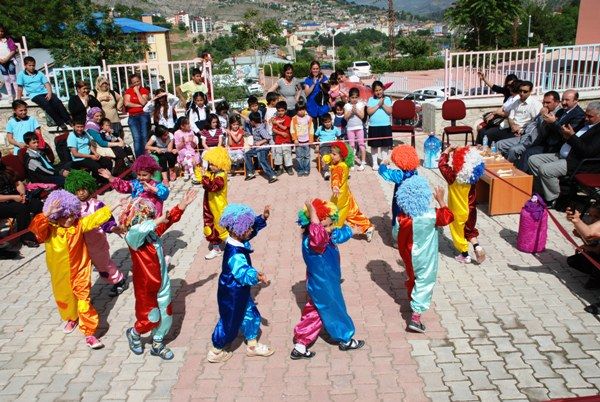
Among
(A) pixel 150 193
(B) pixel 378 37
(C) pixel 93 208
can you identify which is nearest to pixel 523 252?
(A) pixel 150 193

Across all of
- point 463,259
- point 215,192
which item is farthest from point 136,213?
point 463,259

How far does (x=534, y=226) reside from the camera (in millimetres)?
7223

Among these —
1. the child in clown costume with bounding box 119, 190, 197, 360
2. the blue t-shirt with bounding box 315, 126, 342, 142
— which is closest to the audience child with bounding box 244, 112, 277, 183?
the blue t-shirt with bounding box 315, 126, 342, 142

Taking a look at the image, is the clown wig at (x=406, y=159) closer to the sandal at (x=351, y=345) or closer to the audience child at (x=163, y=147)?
the sandal at (x=351, y=345)

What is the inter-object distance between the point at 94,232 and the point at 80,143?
4.35m

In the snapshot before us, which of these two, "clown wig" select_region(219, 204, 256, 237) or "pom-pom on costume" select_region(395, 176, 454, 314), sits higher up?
"clown wig" select_region(219, 204, 256, 237)

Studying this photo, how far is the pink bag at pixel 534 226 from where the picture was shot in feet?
23.5

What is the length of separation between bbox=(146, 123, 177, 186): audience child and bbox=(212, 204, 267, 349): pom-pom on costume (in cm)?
630

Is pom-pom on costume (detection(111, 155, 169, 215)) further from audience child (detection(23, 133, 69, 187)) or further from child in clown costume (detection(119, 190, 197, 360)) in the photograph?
audience child (detection(23, 133, 69, 187))

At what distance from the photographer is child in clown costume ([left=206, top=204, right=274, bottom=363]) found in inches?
191

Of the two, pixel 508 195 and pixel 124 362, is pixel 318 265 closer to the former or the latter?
pixel 124 362

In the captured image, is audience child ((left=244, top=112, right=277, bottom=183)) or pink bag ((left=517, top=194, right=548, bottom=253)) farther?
audience child ((left=244, top=112, right=277, bottom=183))

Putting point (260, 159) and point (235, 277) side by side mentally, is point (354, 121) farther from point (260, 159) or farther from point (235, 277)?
point (235, 277)

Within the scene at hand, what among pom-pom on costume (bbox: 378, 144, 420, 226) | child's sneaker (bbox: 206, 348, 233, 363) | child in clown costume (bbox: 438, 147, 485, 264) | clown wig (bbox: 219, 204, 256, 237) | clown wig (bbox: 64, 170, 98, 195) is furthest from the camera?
child in clown costume (bbox: 438, 147, 485, 264)
